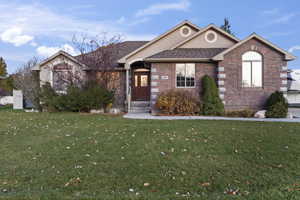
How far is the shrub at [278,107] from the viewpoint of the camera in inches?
480

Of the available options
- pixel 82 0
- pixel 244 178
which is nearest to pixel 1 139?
pixel 244 178

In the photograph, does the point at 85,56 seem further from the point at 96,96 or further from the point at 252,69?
the point at 252,69

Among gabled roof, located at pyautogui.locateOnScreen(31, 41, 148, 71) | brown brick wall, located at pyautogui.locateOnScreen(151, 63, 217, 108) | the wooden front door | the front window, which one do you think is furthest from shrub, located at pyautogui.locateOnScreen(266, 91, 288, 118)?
gabled roof, located at pyautogui.locateOnScreen(31, 41, 148, 71)

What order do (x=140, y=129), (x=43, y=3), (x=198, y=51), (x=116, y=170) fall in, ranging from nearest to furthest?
(x=116, y=170)
(x=140, y=129)
(x=198, y=51)
(x=43, y=3)

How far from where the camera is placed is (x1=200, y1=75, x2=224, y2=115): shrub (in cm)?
1300

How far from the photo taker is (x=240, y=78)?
13438mm

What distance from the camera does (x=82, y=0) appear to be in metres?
16.5

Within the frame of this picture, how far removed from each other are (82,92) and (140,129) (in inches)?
278

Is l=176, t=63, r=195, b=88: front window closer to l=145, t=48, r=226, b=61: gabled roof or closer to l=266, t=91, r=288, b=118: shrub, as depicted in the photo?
l=145, t=48, r=226, b=61: gabled roof

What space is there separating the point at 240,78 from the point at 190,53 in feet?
11.5

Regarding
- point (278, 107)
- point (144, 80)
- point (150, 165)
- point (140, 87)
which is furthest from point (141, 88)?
point (150, 165)

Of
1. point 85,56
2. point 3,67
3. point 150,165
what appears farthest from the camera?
point 3,67

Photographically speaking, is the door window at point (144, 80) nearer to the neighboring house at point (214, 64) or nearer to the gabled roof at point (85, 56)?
the neighboring house at point (214, 64)

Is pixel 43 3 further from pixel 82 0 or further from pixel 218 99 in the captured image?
pixel 218 99
